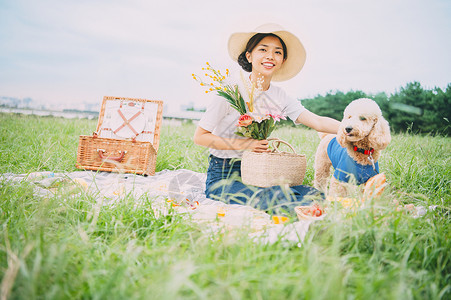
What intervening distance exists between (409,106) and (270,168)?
900 cm

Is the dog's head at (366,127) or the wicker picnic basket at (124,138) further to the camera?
the wicker picnic basket at (124,138)

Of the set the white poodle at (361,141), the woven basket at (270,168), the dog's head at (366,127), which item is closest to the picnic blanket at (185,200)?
the woven basket at (270,168)

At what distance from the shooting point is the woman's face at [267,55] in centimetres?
271

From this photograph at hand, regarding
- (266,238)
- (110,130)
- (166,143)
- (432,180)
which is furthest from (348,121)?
(166,143)

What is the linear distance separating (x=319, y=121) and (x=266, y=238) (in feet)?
5.57

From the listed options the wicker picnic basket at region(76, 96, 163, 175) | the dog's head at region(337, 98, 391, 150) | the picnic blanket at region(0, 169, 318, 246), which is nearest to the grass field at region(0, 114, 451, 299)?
the picnic blanket at region(0, 169, 318, 246)

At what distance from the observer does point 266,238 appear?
Answer: 157 centimetres

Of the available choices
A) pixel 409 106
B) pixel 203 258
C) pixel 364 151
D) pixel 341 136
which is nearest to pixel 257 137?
pixel 341 136

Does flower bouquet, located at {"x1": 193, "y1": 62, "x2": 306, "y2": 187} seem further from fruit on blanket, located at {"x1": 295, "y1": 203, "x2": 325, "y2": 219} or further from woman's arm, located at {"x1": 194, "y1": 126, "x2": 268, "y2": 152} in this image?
fruit on blanket, located at {"x1": 295, "y1": 203, "x2": 325, "y2": 219}

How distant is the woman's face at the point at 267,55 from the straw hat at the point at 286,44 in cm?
10

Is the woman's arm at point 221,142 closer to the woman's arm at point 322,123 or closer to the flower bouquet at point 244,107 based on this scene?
the flower bouquet at point 244,107

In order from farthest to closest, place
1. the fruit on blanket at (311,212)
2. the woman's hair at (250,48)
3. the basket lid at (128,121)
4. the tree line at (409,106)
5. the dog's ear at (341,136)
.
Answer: the tree line at (409,106) < the basket lid at (128,121) < the woman's hair at (250,48) < the dog's ear at (341,136) < the fruit on blanket at (311,212)

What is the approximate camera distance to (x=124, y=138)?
3992mm

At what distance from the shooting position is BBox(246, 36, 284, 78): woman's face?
107 inches
